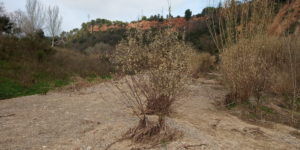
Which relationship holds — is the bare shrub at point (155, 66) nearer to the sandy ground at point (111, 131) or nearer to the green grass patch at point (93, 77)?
the sandy ground at point (111, 131)

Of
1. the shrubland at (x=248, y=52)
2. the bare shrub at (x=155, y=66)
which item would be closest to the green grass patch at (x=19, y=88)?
the bare shrub at (x=155, y=66)

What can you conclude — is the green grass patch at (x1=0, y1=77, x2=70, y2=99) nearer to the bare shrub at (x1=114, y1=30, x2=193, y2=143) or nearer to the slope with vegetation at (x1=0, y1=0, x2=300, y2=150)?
the slope with vegetation at (x1=0, y1=0, x2=300, y2=150)

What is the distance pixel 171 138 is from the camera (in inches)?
94.0

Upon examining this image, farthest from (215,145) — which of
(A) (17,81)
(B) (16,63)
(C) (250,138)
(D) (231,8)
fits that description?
(B) (16,63)

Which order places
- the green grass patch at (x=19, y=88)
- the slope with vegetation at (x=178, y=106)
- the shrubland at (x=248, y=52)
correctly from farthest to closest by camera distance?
the green grass patch at (x=19, y=88) → the shrubland at (x=248, y=52) → the slope with vegetation at (x=178, y=106)

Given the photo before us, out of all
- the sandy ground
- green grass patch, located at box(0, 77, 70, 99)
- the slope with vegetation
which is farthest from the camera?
green grass patch, located at box(0, 77, 70, 99)

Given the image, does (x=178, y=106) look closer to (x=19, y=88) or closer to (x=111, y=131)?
(x=111, y=131)

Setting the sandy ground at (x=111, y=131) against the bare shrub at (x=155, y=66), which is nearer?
the sandy ground at (x=111, y=131)

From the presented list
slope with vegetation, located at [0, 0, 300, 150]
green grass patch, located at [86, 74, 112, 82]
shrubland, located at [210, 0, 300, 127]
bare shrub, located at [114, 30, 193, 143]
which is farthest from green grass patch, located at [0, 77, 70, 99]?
shrubland, located at [210, 0, 300, 127]

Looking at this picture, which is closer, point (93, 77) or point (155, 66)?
point (155, 66)

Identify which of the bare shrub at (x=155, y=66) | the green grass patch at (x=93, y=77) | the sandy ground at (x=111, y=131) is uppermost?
the bare shrub at (x=155, y=66)

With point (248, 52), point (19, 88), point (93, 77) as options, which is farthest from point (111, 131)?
point (93, 77)

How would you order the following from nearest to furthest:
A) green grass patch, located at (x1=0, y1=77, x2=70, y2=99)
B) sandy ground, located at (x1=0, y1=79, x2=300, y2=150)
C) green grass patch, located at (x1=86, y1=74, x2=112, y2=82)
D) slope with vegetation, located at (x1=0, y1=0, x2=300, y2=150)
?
sandy ground, located at (x1=0, y1=79, x2=300, y2=150)
slope with vegetation, located at (x1=0, y1=0, x2=300, y2=150)
green grass patch, located at (x1=0, y1=77, x2=70, y2=99)
green grass patch, located at (x1=86, y1=74, x2=112, y2=82)

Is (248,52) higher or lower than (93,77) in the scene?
higher
